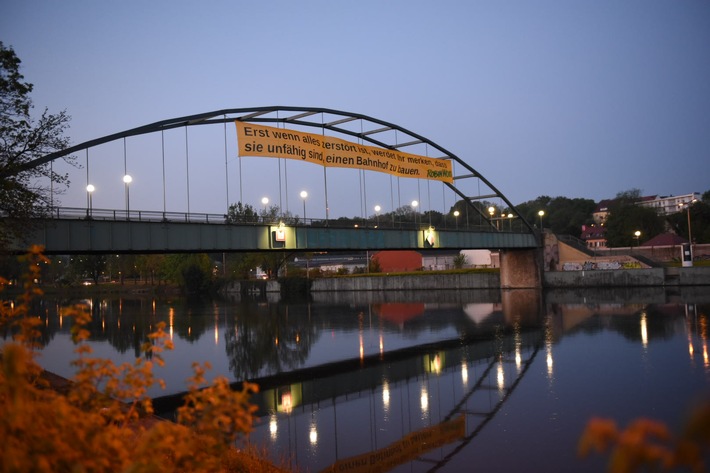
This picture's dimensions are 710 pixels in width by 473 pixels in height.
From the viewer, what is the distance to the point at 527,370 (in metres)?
21.8

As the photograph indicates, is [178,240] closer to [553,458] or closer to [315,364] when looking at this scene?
[315,364]

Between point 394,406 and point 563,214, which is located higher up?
point 563,214

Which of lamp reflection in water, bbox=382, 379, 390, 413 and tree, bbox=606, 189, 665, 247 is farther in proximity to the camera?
tree, bbox=606, 189, 665, 247

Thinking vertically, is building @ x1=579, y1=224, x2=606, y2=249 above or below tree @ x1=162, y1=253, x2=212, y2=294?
above

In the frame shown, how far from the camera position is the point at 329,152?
36062 millimetres

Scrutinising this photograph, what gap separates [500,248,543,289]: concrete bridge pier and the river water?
2142 cm

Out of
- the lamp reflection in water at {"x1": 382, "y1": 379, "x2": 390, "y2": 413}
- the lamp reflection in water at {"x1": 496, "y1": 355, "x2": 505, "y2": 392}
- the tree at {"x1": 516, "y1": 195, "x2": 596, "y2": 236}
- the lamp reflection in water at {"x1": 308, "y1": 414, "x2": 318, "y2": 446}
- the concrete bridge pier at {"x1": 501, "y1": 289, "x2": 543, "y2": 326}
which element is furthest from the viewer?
the tree at {"x1": 516, "y1": 195, "x2": 596, "y2": 236}

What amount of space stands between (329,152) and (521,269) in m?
39.8

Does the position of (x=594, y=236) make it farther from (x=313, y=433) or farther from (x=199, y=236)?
(x=313, y=433)

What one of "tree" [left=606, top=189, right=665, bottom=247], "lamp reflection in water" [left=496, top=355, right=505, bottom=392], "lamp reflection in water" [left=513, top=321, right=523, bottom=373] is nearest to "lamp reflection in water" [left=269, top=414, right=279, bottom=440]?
"lamp reflection in water" [left=496, top=355, right=505, bottom=392]

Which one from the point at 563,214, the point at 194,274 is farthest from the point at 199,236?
the point at 563,214

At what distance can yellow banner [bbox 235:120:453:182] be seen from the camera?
32250 millimetres

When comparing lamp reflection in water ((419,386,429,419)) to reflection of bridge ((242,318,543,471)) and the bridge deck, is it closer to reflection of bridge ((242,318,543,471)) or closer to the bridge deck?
reflection of bridge ((242,318,543,471))

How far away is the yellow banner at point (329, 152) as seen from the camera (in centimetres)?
3225
